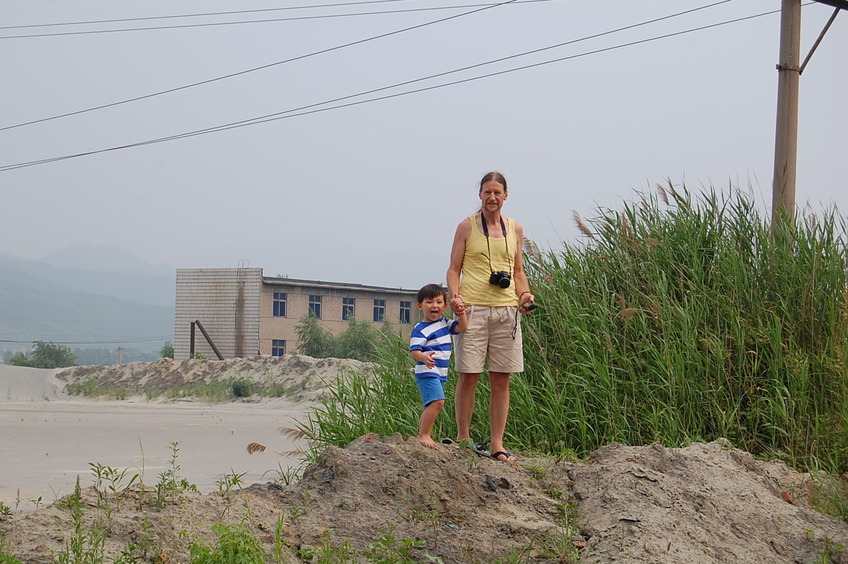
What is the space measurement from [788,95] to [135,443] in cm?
982

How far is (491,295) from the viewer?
6.57 metres

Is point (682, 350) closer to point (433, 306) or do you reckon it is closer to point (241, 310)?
point (433, 306)

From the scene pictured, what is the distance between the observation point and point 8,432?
15.8m

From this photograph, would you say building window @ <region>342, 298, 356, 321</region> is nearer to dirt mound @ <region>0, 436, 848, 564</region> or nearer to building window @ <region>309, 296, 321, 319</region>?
building window @ <region>309, 296, 321, 319</region>

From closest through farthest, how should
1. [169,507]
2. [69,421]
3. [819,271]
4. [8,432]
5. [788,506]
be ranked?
[169,507]
[788,506]
[819,271]
[8,432]
[69,421]

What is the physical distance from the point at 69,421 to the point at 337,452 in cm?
1472

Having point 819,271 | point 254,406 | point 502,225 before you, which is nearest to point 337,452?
point 502,225

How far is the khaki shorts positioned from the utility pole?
3.90 m

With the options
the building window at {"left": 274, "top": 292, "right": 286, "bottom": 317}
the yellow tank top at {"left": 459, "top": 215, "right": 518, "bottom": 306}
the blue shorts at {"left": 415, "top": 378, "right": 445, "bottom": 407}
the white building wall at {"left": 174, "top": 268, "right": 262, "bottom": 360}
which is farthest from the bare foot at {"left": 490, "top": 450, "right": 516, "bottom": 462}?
the building window at {"left": 274, "top": 292, "right": 286, "bottom": 317}

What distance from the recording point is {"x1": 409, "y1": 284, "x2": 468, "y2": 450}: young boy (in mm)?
6664

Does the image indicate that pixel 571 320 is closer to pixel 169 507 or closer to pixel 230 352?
pixel 169 507

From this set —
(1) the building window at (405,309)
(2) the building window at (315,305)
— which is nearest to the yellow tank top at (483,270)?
(2) the building window at (315,305)

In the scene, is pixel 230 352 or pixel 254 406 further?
pixel 230 352

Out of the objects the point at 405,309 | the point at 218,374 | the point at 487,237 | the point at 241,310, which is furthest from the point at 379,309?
the point at 487,237
